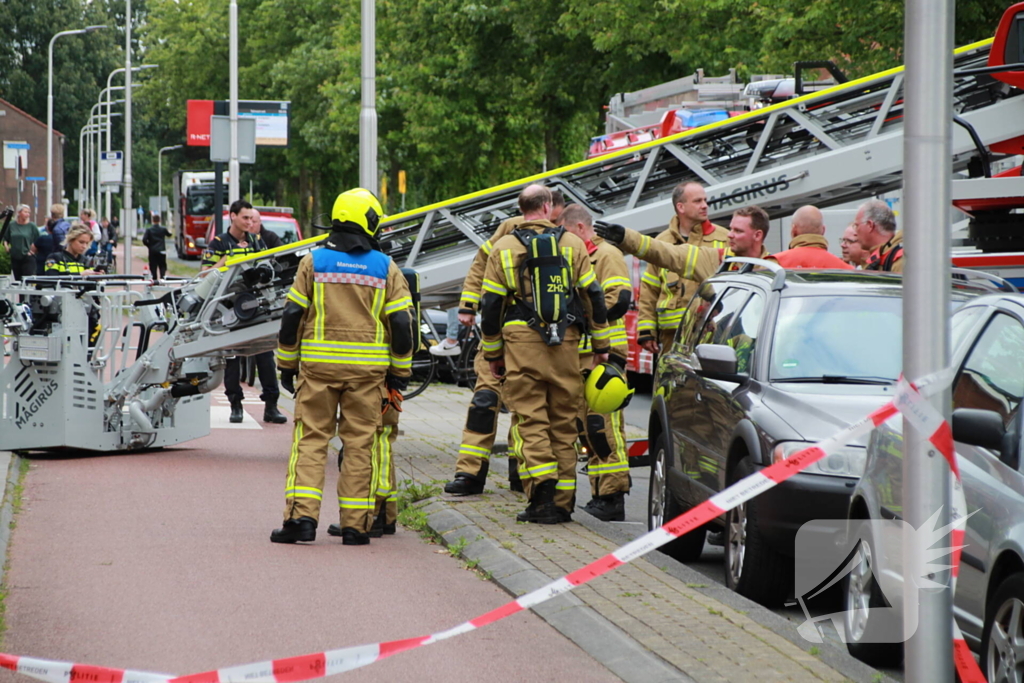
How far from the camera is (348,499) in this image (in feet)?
26.5

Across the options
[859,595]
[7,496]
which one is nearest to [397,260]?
[7,496]

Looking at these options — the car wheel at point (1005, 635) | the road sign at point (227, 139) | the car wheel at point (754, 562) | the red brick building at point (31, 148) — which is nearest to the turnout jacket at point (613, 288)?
the car wheel at point (754, 562)

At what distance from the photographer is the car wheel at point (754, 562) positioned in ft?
22.0

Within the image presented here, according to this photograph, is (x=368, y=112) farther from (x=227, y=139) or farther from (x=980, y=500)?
(x=980, y=500)

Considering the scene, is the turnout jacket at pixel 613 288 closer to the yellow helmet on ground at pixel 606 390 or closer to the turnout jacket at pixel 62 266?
the yellow helmet on ground at pixel 606 390

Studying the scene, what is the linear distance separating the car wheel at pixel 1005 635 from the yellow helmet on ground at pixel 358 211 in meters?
4.35


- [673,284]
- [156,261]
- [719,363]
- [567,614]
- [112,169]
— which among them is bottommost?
[567,614]

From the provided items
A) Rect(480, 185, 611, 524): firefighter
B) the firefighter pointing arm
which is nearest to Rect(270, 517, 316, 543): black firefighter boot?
Rect(480, 185, 611, 524): firefighter

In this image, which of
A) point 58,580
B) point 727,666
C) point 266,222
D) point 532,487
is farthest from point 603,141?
point 266,222

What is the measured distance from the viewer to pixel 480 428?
9672 millimetres

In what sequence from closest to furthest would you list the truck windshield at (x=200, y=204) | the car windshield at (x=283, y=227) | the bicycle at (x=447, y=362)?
1. the bicycle at (x=447, y=362)
2. the car windshield at (x=283, y=227)
3. the truck windshield at (x=200, y=204)

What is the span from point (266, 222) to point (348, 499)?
3251 cm

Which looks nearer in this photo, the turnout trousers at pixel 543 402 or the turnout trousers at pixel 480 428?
the turnout trousers at pixel 543 402

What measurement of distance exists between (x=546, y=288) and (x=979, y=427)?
398cm
